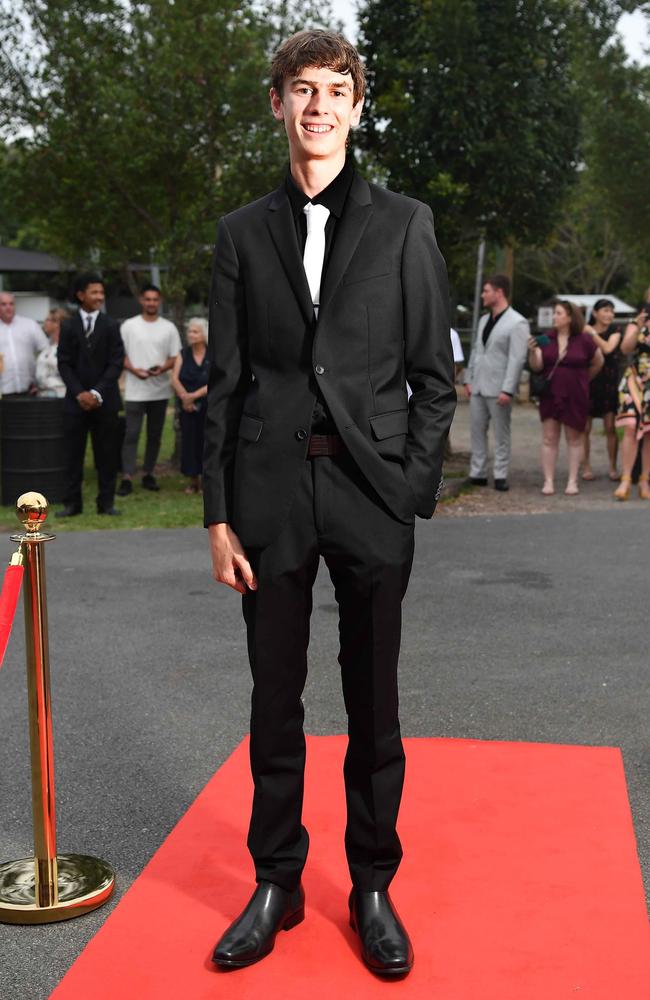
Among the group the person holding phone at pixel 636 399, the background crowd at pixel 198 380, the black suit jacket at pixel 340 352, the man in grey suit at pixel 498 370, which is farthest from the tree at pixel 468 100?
the black suit jacket at pixel 340 352

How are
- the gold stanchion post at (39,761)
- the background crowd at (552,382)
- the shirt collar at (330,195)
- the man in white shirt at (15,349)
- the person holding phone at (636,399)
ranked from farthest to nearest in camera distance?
1. the man in white shirt at (15,349)
2. the background crowd at (552,382)
3. the person holding phone at (636,399)
4. the gold stanchion post at (39,761)
5. the shirt collar at (330,195)

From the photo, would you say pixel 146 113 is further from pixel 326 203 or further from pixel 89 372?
pixel 326 203

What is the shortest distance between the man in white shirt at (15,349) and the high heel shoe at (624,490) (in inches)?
238

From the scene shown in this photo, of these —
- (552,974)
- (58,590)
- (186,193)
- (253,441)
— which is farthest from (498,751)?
(186,193)

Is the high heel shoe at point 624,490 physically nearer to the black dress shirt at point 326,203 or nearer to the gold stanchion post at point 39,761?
the gold stanchion post at point 39,761

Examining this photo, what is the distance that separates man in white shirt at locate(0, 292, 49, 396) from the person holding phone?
19.5 feet

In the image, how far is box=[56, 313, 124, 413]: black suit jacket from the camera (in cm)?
1066

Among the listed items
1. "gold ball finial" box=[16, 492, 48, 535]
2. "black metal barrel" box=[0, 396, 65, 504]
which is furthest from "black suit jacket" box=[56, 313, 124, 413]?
"gold ball finial" box=[16, 492, 48, 535]

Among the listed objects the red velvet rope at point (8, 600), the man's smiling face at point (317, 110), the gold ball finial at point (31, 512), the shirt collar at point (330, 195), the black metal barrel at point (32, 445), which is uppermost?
the man's smiling face at point (317, 110)

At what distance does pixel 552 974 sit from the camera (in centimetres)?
304

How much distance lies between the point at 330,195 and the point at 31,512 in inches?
51.1

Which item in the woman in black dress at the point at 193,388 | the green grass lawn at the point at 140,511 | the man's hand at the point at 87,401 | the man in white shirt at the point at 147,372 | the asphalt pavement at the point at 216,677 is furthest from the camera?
the man in white shirt at the point at 147,372

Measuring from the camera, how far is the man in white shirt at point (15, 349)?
40.3 feet

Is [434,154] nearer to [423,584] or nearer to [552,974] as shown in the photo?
[423,584]
